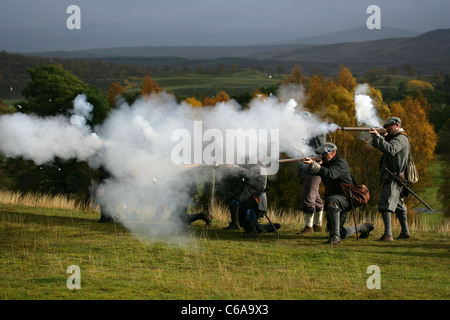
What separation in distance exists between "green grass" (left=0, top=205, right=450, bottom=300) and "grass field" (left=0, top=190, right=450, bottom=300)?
1cm

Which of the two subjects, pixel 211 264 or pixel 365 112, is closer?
pixel 211 264

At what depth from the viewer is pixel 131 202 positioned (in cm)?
1348

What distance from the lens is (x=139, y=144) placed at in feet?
41.7

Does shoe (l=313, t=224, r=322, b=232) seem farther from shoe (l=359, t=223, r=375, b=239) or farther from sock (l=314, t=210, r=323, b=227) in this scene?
shoe (l=359, t=223, r=375, b=239)

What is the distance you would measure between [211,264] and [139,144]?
4743mm

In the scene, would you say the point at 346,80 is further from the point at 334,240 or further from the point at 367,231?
the point at 334,240

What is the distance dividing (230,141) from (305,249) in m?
3.47

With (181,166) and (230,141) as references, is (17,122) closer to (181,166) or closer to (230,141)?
(181,166)

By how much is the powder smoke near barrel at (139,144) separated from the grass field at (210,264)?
87 cm

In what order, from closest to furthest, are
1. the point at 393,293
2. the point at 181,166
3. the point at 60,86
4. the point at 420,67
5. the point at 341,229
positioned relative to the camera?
the point at 393,293
the point at 341,229
the point at 181,166
the point at 60,86
the point at 420,67

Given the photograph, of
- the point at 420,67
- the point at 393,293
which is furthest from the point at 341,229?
the point at 420,67

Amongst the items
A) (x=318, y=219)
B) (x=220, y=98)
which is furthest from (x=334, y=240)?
(x=220, y=98)

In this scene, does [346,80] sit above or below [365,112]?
above

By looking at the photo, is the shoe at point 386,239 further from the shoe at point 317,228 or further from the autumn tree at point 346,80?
the autumn tree at point 346,80
